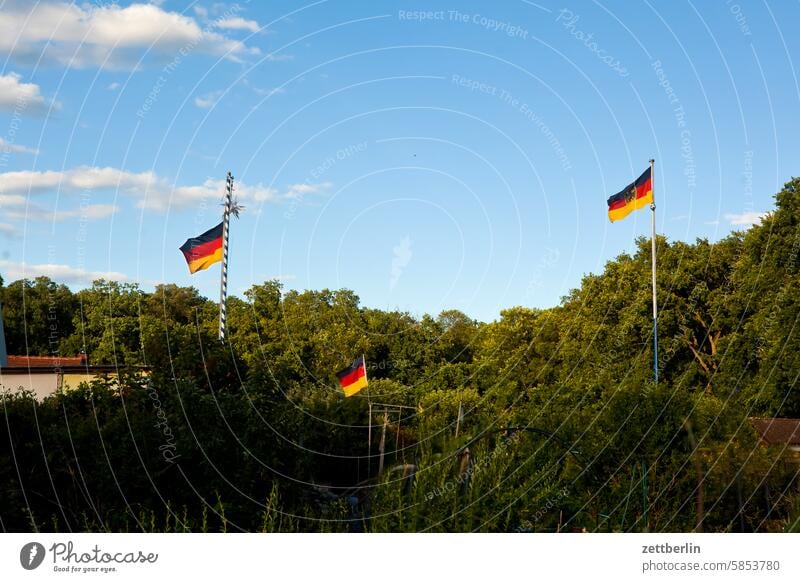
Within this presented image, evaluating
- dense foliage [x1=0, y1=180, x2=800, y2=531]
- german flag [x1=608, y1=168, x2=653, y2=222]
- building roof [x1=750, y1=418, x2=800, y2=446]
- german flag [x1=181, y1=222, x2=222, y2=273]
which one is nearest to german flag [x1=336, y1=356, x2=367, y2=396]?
dense foliage [x1=0, y1=180, x2=800, y2=531]

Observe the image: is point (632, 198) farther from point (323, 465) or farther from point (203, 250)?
point (323, 465)

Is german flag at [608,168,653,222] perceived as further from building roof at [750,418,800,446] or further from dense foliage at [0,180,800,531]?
dense foliage at [0,180,800,531]

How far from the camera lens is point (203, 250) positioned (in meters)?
19.7

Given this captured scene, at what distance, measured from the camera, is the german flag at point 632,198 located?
2952 cm

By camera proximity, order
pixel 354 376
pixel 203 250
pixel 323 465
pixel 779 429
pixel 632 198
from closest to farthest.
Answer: pixel 323 465
pixel 354 376
pixel 203 250
pixel 779 429
pixel 632 198

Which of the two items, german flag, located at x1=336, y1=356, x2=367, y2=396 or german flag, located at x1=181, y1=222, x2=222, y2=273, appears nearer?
german flag, located at x1=336, y1=356, x2=367, y2=396

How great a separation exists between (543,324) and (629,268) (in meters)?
5.78

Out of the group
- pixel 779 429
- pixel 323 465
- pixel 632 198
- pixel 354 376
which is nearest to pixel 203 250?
pixel 354 376

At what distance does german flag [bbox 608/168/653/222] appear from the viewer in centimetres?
2952

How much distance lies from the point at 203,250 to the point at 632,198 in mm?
15819

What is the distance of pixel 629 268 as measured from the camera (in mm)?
43219

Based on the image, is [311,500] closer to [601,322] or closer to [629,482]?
[629,482]

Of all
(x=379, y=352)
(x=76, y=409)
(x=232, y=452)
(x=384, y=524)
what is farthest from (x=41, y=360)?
(x=379, y=352)

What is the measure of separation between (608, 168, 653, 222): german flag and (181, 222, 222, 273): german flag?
15.3 metres
